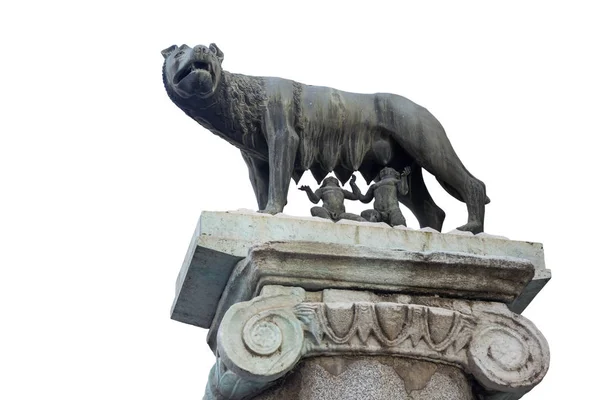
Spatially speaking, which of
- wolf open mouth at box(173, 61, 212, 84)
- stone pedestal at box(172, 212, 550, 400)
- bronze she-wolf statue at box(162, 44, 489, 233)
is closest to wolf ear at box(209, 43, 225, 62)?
bronze she-wolf statue at box(162, 44, 489, 233)

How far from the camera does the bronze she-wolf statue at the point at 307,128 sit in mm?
7383

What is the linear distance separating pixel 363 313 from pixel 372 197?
54.3 inches

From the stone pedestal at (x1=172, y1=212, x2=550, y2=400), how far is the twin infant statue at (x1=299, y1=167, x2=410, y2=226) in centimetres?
43

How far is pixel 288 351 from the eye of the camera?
6.30 meters

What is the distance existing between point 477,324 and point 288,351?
45.6 inches

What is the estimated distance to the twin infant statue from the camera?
23.9ft

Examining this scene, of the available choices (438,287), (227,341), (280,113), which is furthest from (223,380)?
(280,113)

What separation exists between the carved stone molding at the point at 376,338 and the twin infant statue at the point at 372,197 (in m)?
0.88

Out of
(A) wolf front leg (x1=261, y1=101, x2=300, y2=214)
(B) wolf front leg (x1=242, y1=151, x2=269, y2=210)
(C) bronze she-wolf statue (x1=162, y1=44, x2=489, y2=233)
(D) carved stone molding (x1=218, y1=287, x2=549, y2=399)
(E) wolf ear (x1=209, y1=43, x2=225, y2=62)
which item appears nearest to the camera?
(D) carved stone molding (x1=218, y1=287, x2=549, y2=399)

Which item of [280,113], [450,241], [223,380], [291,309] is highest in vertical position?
[280,113]

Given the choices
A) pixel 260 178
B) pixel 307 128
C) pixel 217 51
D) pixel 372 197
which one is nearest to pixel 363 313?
pixel 372 197

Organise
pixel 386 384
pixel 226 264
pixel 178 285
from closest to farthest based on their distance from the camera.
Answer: pixel 386 384
pixel 226 264
pixel 178 285

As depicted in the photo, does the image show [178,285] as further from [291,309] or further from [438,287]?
[438,287]

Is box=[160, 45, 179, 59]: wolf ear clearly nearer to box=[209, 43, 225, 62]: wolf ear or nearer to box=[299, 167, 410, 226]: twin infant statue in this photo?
box=[209, 43, 225, 62]: wolf ear
